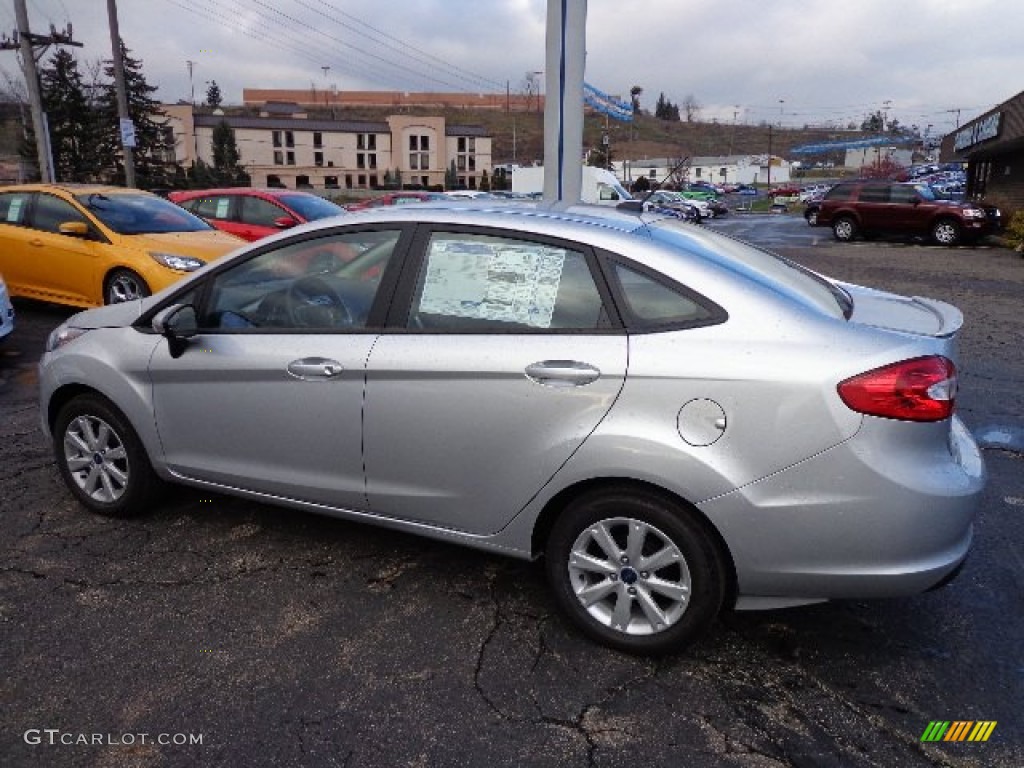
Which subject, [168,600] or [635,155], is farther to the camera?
[635,155]

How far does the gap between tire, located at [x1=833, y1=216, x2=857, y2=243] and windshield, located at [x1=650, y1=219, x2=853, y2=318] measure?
22000 millimetres

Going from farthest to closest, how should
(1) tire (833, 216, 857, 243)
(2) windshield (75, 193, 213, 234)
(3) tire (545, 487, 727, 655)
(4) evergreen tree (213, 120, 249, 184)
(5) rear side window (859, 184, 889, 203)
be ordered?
(4) evergreen tree (213, 120, 249, 184) < (1) tire (833, 216, 857, 243) < (5) rear side window (859, 184, 889, 203) < (2) windshield (75, 193, 213, 234) < (3) tire (545, 487, 727, 655)

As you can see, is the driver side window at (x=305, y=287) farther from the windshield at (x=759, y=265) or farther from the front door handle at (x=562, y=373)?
the windshield at (x=759, y=265)

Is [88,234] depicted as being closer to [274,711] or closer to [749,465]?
[274,711]

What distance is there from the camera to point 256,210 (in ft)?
34.7

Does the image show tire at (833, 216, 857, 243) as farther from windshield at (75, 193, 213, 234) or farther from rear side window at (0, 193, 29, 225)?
rear side window at (0, 193, 29, 225)

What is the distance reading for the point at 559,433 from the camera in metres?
2.67

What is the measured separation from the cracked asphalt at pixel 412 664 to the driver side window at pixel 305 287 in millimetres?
1071

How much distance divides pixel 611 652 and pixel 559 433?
838 millimetres

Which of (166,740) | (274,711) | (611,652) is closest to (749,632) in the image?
(611,652)

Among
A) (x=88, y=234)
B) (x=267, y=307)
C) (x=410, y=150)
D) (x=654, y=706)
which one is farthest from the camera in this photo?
(x=410, y=150)

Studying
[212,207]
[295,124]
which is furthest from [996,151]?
[295,124]

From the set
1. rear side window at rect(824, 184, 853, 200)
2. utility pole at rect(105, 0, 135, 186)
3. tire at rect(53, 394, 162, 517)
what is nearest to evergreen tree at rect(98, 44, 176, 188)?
utility pole at rect(105, 0, 135, 186)

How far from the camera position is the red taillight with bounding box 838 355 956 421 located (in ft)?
7.79
